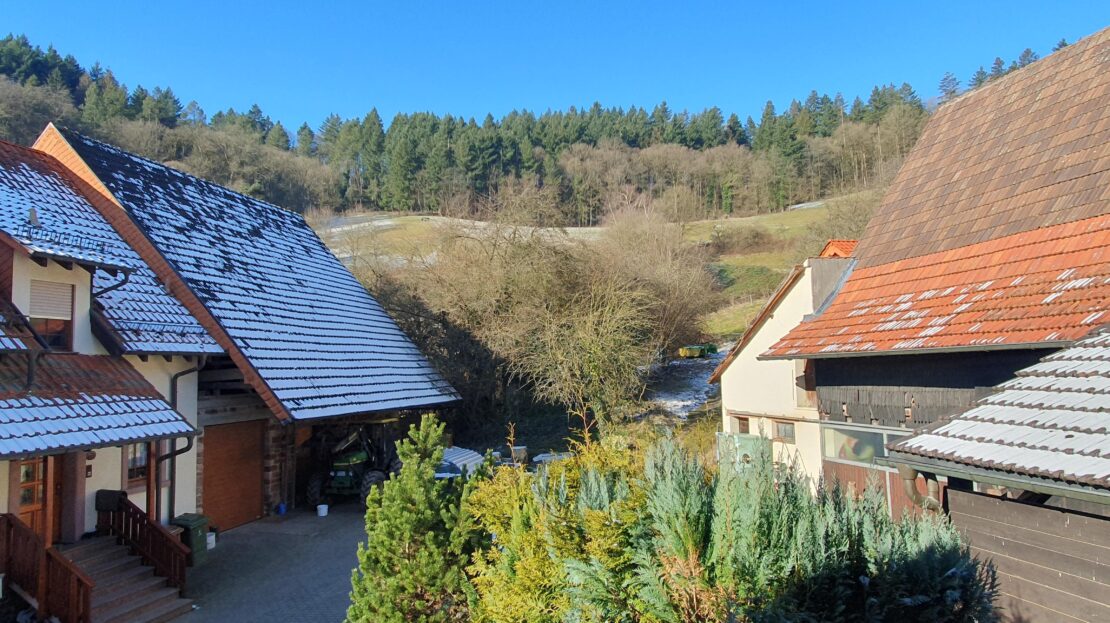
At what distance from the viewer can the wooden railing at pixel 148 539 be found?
8727 mm

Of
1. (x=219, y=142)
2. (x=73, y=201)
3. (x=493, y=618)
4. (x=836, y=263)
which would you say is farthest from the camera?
(x=219, y=142)

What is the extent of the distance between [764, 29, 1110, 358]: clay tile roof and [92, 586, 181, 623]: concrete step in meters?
8.80

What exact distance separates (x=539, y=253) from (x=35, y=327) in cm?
1337

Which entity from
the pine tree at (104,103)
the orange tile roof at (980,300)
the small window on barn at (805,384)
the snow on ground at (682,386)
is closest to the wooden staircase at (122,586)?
the orange tile roof at (980,300)

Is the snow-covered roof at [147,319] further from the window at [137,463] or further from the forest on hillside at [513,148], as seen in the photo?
the forest on hillside at [513,148]

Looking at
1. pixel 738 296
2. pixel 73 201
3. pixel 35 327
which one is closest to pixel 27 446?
pixel 35 327

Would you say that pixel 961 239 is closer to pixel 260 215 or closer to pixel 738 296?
pixel 260 215

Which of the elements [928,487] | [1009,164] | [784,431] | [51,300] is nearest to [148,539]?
[51,300]

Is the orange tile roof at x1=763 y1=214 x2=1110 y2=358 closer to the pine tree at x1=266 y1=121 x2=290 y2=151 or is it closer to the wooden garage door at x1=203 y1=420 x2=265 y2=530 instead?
the wooden garage door at x1=203 y1=420 x2=265 y2=530

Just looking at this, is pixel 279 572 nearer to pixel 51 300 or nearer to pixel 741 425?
pixel 51 300

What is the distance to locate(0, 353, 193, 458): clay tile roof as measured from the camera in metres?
7.20

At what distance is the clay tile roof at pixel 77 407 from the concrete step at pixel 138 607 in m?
1.98

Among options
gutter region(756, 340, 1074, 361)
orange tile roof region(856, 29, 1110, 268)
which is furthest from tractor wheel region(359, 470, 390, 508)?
orange tile roof region(856, 29, 1110, 268)

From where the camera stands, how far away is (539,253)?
66.6 ft
